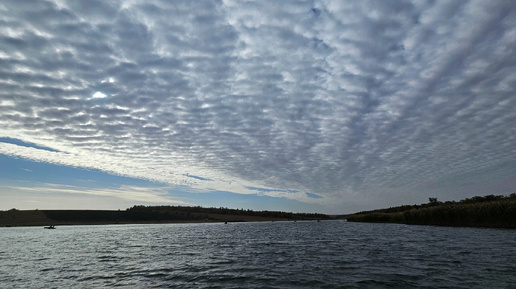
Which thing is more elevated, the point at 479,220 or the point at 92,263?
the point at 479,220

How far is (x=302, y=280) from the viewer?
22750 millimetres

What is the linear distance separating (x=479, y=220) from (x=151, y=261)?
8837 cm

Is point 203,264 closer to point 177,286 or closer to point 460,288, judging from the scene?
point 177,286

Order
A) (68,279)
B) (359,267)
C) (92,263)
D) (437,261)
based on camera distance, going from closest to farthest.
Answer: (68,279), (359,267), (437,261), (92,263)

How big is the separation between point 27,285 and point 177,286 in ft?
42.7

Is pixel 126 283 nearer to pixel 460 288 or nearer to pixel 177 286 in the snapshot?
pixel 177 286

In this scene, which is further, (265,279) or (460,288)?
(265,279)

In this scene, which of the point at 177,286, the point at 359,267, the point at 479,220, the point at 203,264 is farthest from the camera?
the point at 479,220

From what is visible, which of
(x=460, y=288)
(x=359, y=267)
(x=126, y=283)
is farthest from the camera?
(x=359, y=267)

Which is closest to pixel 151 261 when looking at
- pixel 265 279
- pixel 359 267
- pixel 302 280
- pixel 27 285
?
pixel 27 285

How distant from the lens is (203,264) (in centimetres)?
3272

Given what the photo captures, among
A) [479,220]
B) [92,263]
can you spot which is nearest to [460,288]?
[92,263]

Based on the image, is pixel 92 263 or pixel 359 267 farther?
pixel 92 263

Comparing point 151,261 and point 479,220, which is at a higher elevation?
point 479,220
